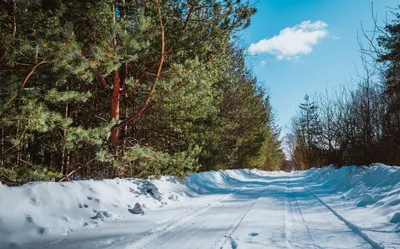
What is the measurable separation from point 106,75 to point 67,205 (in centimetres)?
364

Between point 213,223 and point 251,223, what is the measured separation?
0.67 meters

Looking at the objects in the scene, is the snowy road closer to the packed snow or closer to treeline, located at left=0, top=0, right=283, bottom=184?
the packed snow

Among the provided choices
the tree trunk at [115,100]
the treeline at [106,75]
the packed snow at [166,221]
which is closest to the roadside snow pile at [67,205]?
the packed snow at [166,221]

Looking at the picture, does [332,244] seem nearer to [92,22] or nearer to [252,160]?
[92,22]

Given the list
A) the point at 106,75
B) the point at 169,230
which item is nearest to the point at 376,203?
the point at 169,230

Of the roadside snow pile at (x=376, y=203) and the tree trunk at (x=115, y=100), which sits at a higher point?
the tree trunk at (x=115, y=100)

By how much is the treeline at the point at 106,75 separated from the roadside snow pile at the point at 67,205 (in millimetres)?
1067

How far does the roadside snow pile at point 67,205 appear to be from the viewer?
3990mm

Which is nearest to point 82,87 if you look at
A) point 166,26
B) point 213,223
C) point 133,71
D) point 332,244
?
point 133,71

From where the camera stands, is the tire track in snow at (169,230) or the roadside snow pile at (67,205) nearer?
the tire track in snow at (169,230)

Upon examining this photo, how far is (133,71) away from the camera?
9.31 metres

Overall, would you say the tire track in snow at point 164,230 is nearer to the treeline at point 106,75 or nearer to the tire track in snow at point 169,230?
the tire track in snow at point 169,230

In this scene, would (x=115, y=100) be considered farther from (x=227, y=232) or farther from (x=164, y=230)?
(x=227, y=232)

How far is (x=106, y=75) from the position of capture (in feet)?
24.6
